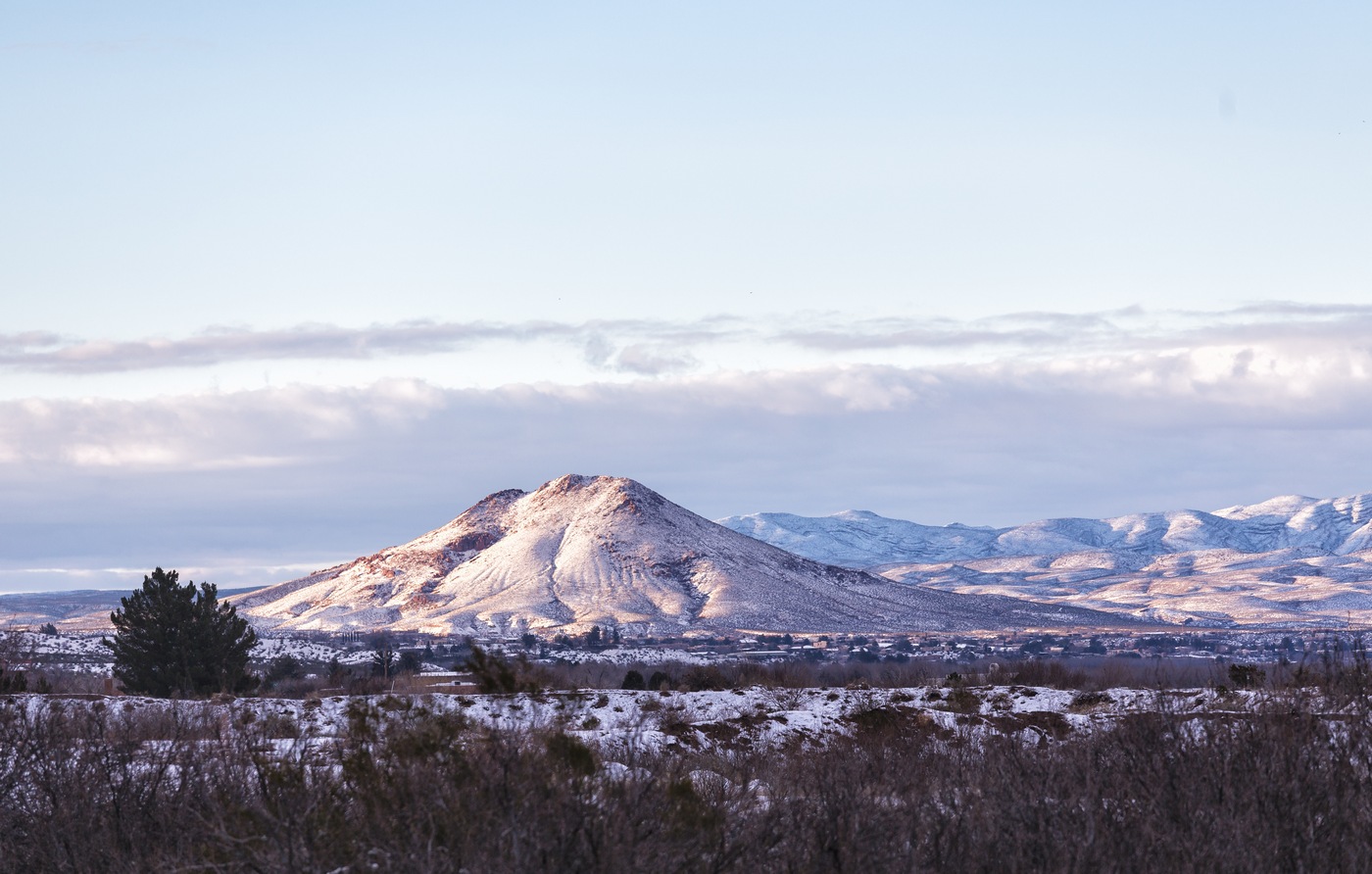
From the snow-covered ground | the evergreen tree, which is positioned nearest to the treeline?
the snow-covered ground

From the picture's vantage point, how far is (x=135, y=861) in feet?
48.7

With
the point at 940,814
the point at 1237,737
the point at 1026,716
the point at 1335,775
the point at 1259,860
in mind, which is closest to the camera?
the point at 1259,860

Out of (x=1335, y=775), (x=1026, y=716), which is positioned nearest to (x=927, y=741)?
(x=1026, y=716)

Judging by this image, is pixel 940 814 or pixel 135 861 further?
pixel 940 814

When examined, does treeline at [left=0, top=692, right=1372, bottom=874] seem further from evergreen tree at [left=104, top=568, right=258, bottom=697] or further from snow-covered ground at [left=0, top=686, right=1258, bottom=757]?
evergreen tree at [left=104, top=568, right=258, bottom=697]

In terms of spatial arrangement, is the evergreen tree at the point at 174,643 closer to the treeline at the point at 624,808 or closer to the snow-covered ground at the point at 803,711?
the snow-covered ground at the point at 803,711

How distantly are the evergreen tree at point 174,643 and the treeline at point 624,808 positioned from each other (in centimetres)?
3978

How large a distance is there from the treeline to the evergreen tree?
39779 mm

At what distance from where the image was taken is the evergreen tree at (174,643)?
2339 inches

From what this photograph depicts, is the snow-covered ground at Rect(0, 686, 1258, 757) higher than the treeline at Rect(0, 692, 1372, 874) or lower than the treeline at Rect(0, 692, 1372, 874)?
lower

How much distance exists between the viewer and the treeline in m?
13.1

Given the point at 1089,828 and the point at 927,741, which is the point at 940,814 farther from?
the point at 927,741

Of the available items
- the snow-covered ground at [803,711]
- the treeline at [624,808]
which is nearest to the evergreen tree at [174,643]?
the snow-covered ground at [803,711]

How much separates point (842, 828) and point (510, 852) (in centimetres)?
375
